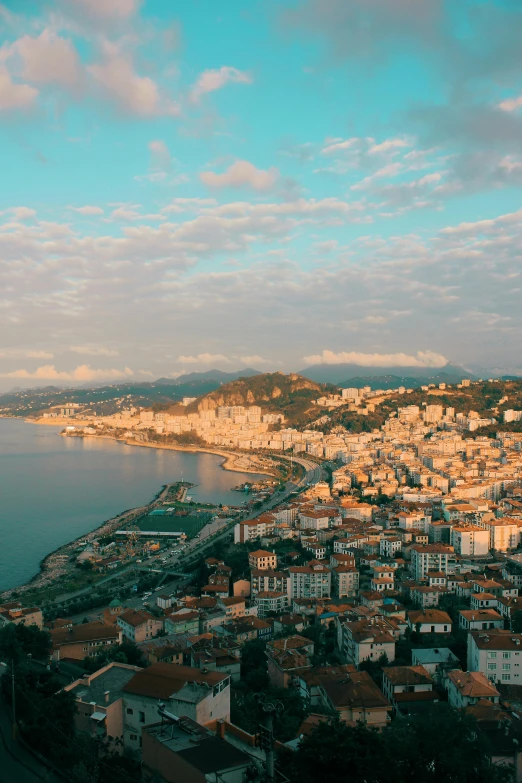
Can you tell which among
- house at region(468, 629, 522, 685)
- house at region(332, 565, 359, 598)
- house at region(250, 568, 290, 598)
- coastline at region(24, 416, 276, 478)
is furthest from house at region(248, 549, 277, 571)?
coastline at region(24, 416, 276, 478)

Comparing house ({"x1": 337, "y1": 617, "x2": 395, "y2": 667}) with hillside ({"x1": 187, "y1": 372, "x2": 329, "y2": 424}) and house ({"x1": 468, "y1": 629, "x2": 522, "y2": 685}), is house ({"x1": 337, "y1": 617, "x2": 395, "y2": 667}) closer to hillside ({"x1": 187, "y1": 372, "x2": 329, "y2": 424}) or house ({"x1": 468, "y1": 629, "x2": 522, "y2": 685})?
house ({"x1": 468, "y1": 629, "x2": 522, "y2": 685})

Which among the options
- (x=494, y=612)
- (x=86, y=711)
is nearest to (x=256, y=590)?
(x=494, y=612)

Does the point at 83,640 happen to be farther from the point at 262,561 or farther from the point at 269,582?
the point at 262,561

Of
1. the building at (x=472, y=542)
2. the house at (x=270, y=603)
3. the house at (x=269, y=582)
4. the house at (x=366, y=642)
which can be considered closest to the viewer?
the house at (x=366, y=642)

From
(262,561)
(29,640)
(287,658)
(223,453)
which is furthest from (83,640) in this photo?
(223,453)

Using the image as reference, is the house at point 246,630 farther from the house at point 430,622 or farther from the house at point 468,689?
the house at point 468,689

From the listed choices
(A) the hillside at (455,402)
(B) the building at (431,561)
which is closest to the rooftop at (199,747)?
(B) the building at (431,561)
